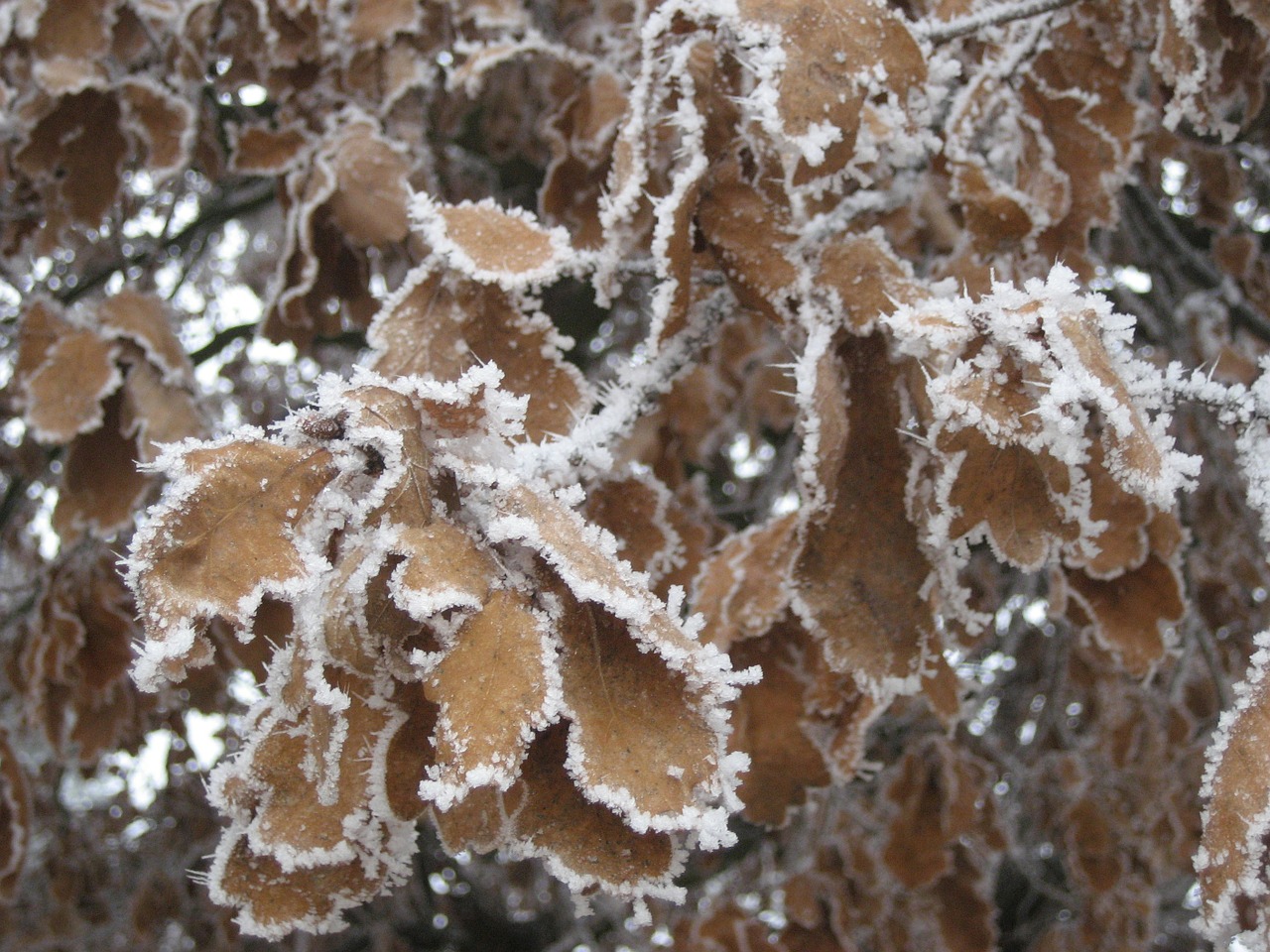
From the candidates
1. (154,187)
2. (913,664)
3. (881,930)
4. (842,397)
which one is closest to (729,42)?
(842,397)

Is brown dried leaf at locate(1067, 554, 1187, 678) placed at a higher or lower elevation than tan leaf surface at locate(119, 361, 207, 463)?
higher

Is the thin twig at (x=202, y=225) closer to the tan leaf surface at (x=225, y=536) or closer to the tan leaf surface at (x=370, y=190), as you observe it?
the tan leaf surface at (x=370, y=190)

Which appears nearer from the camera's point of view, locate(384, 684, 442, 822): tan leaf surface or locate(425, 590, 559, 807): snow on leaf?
locate(425, 590, 559, 807): snow on leaf

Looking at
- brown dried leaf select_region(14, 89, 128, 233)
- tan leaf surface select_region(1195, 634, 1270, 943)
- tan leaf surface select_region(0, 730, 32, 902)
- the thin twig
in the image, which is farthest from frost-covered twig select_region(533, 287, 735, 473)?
the thin twig

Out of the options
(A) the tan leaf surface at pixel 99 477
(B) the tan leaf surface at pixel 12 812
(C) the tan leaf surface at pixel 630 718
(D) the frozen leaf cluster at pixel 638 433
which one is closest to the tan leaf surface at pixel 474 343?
(D) the frozen leaf cluster at pixel 638 433

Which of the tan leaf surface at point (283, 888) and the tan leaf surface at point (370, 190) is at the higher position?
the tan leaf surface at point (370, 190)

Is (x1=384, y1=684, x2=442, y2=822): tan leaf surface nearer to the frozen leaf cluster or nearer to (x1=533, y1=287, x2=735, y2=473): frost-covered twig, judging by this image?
the frozen leaf cluster

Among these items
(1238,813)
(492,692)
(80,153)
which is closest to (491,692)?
(492,692)
